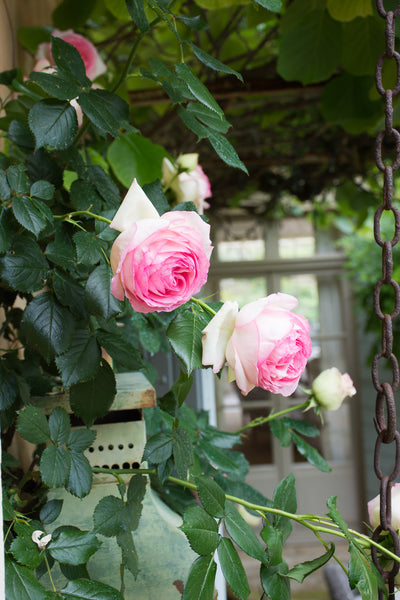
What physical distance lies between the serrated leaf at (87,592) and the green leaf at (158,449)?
10 centimetres

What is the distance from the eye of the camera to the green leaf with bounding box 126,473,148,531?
46 cm

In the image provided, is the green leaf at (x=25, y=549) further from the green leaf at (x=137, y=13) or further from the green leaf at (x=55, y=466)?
the green leaf at (x=137, y=13)

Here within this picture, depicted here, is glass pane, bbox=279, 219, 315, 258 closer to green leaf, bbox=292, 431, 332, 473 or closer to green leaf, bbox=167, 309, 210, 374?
green leaf, bbox=292, 431, 332, 473

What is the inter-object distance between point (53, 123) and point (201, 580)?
0.38 meters

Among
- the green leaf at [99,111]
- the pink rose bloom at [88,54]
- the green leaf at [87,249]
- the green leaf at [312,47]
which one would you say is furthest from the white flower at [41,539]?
the green leaf at [312,47]

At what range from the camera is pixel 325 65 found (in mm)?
1062

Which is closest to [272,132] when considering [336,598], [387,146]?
[387,146]

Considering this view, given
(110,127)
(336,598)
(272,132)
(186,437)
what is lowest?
(336,598)

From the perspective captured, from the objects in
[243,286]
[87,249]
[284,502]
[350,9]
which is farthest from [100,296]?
[243,286]

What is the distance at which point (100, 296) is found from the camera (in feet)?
1.37

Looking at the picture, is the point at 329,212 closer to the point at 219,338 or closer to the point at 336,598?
the point at 336,598

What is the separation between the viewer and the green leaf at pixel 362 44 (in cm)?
92

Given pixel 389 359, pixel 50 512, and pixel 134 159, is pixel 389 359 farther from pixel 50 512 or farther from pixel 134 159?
pixel 134 159

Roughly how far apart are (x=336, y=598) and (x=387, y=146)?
169 cm
